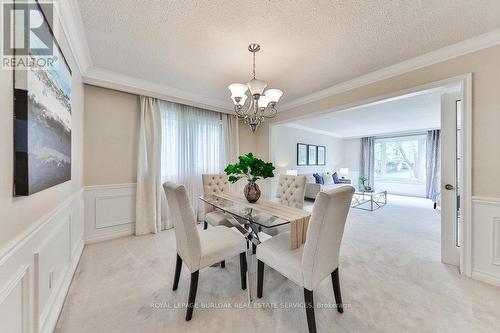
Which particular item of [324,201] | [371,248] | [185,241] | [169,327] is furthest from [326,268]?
[371,248]

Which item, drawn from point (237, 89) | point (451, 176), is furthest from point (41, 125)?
point (451, 176)

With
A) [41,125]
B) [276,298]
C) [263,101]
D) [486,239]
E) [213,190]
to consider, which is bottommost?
[276,298]

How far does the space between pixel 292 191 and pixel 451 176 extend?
1.83 m

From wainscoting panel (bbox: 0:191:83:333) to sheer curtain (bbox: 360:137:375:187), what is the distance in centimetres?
881

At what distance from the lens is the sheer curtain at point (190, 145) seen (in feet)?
11.1

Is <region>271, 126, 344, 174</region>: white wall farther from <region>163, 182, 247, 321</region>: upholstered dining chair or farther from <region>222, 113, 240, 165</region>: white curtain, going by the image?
<region>163, 182, 247, 321</region>: upholstered dining chair

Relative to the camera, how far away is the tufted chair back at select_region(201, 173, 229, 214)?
110 inches

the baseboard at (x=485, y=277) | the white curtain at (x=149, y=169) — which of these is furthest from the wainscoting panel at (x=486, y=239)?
the white curtain at (x=149, y=169)

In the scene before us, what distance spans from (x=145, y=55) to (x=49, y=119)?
1.38m

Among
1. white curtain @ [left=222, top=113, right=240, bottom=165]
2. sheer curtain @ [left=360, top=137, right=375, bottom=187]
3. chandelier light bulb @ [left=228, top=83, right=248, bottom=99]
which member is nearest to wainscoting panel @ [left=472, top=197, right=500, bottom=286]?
chandelier light bulb @ [left=228, top=83, right=248, bottom=99]

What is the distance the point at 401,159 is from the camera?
24.0 ft

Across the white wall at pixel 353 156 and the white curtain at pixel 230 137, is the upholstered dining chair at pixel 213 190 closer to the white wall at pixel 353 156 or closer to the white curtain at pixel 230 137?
the white curtain at pixel 230 137

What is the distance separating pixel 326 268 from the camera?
1.40m

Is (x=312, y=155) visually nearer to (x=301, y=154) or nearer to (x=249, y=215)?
(x=301, y=154)
